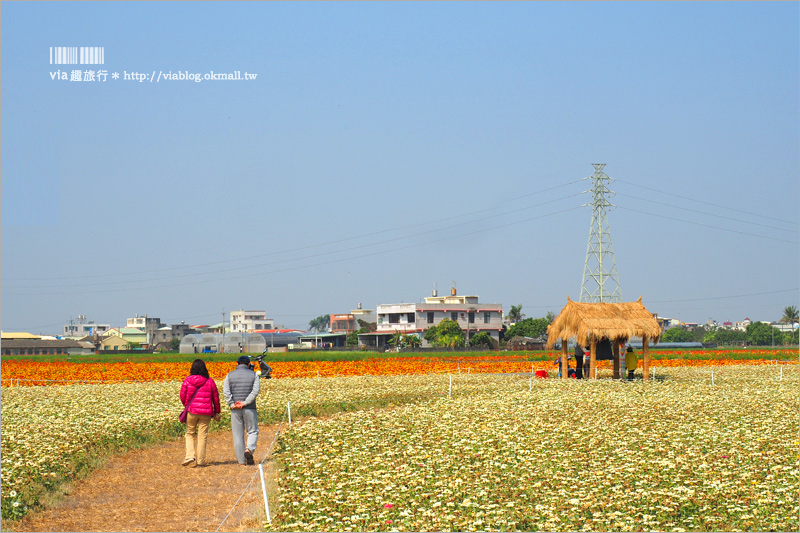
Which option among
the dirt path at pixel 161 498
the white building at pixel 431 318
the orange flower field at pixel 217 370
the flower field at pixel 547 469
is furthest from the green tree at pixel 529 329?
the dirt path at pixel 161 498

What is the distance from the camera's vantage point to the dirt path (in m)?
11.7

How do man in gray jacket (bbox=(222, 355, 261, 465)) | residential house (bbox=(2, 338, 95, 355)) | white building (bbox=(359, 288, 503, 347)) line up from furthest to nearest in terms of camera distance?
1. white building (bbox=(359, 288, 503, 347))
2. residential house (bbox=(2, 338, 95, 355))
3. man in gray jacket (bbox=(222, 355, 261, 465))

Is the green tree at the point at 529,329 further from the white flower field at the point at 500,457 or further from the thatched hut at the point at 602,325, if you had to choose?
the white flower field at the point at 500,457

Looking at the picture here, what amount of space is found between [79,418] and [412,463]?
38.3 ft

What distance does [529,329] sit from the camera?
438ft

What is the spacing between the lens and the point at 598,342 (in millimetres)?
36688

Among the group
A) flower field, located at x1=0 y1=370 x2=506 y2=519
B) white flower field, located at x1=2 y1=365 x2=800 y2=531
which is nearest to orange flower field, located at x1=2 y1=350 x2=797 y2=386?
flower field, located at x1=0 y1=370 x2=506 y2=519

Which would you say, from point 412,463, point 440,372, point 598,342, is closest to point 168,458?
point 412,463

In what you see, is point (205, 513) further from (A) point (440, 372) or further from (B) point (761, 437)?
(A) point (440, 372)

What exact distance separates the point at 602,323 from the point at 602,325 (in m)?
0.15

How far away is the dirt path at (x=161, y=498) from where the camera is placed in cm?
1170

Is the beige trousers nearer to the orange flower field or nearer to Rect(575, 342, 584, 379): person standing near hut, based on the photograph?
Rect(575, 342, 584, 379): person standing near hut

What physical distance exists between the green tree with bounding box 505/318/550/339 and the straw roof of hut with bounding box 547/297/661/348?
95.9 metres

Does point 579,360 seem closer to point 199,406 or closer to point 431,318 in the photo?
point 199,406
